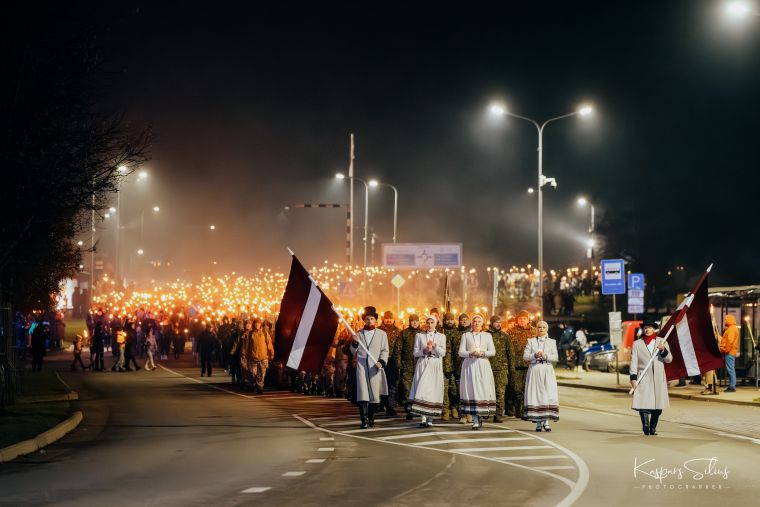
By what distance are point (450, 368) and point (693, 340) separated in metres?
4.22

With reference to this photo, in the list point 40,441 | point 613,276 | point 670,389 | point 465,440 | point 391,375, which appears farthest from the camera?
point 613,276

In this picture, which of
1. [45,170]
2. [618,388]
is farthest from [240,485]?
[618,388]

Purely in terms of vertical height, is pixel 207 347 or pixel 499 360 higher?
pixel 207 347

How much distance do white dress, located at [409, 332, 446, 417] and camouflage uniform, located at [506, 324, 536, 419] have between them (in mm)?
1946

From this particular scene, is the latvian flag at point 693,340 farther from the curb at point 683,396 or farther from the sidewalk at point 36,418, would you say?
the sidewalk at point 36,418

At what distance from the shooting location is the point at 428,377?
19.3 m

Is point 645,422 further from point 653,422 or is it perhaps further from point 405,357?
point 405,357

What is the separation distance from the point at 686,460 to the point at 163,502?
21.6 feet

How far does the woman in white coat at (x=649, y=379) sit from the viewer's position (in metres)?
17.6

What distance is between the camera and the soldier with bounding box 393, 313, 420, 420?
68.9ft

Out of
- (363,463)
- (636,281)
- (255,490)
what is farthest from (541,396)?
(636,281)

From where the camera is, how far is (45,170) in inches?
790

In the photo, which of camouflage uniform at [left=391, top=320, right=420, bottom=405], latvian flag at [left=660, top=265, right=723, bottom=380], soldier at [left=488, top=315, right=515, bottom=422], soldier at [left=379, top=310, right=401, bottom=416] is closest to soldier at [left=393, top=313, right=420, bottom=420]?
camouflage uniform at [left=391, top=320, right=420, bottom=405]

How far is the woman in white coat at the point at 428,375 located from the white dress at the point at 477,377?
0.38 m
